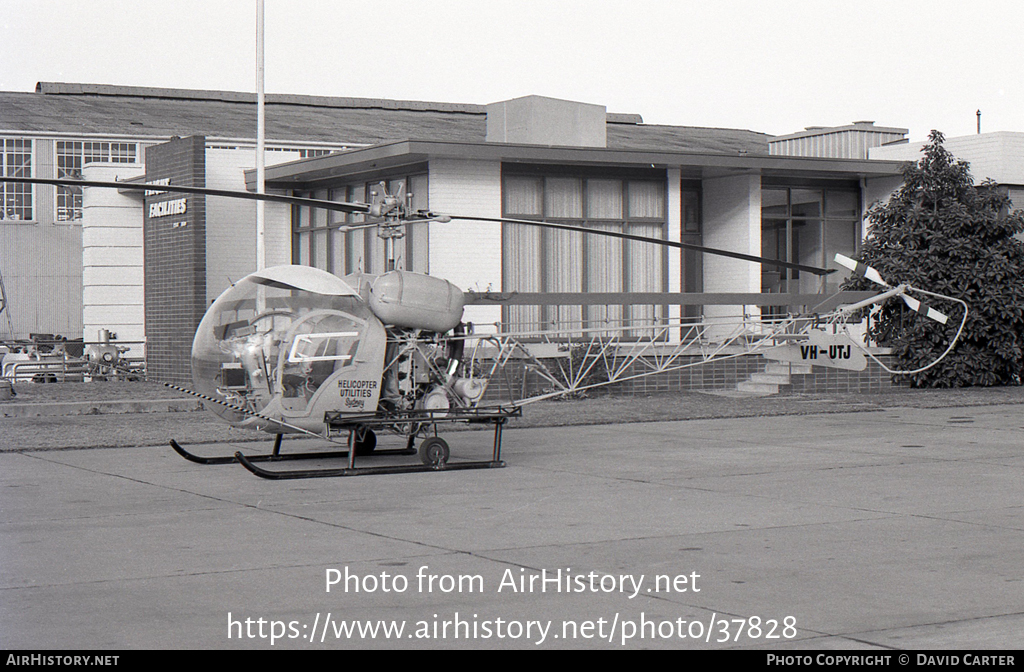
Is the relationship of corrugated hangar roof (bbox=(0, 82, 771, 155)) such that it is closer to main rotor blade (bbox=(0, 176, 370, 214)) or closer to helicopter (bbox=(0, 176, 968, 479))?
helicopter (bbox=(0, 176, 968, 479))

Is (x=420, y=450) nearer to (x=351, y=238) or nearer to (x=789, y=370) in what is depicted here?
(x=789, y=370)

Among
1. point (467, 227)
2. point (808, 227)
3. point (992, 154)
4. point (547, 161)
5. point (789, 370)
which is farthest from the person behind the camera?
point (808, 227)

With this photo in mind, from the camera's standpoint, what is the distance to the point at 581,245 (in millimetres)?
26062

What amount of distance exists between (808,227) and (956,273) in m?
4.08

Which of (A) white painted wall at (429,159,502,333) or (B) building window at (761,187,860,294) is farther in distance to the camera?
(B) building window at (761,187,860,294)

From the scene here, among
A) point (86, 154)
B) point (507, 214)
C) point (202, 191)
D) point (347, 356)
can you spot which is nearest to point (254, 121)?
point (86, 154)

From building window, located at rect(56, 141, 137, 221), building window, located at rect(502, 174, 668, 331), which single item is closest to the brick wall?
building window, located at rect(502, 174, 668, 331)

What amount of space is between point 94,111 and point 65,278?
6.52 metres

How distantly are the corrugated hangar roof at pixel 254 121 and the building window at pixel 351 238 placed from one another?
14.1 metres

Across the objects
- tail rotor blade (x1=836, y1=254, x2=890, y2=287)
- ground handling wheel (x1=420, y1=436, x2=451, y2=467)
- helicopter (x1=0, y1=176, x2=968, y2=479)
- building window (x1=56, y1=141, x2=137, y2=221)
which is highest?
building window (x1=56, y1=141, x2=137, y2=221)

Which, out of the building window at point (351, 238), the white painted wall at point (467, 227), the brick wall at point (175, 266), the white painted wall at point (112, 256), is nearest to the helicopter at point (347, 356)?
the white painted wall at point (467, 227)

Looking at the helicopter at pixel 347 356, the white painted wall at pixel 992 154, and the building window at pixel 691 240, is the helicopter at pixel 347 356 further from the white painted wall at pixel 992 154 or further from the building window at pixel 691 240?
the white painted wall at pixel 992 154

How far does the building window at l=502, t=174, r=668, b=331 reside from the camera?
83.2 ft

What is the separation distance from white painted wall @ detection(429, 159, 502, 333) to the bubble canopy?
11.7 metres
